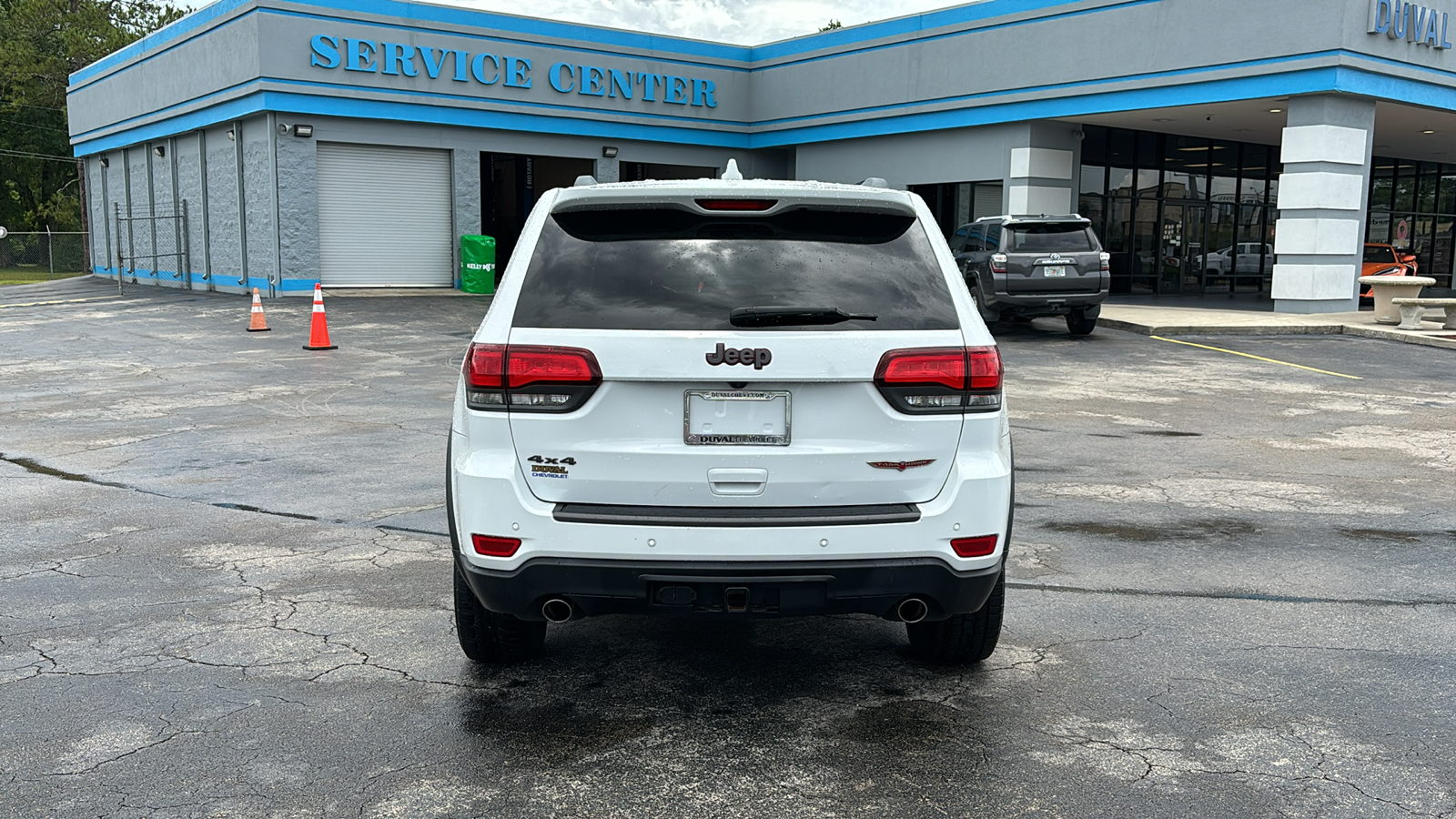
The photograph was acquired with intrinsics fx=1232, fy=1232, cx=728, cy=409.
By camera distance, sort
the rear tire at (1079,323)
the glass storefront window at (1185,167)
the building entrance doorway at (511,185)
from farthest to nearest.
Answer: the building entrance doorway at (511,185)
the glass storefront window at (1185,167)
the rear tire at (1079,323)

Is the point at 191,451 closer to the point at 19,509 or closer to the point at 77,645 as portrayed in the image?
the point at 19,509

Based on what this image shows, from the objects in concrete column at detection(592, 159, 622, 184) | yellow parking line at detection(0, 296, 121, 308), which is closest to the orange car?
concrete column at detection(592, 159, 622, 184)

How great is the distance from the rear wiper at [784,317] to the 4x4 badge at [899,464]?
1.54 feet

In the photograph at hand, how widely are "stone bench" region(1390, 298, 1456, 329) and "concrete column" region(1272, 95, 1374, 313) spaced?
90.8 inches

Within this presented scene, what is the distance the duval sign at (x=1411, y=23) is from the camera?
21.9 m

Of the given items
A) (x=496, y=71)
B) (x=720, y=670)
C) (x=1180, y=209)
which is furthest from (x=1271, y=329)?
(x=720, y=670)

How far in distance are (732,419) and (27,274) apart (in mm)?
52929

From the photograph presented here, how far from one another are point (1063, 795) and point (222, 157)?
2968 centimetres

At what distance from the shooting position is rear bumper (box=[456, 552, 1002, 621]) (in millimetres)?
3877

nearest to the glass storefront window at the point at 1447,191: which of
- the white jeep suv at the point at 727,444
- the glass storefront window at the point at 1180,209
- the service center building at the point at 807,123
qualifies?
the service center building at the point at 807,123

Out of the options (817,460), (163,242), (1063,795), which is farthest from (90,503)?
(163,242)

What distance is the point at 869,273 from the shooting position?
412cm

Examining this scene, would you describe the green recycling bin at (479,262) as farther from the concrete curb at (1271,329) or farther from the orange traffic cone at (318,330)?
Answer: the concrete curb at (1271,329)

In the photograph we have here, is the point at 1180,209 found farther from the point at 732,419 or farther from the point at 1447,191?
the point at 732,419
